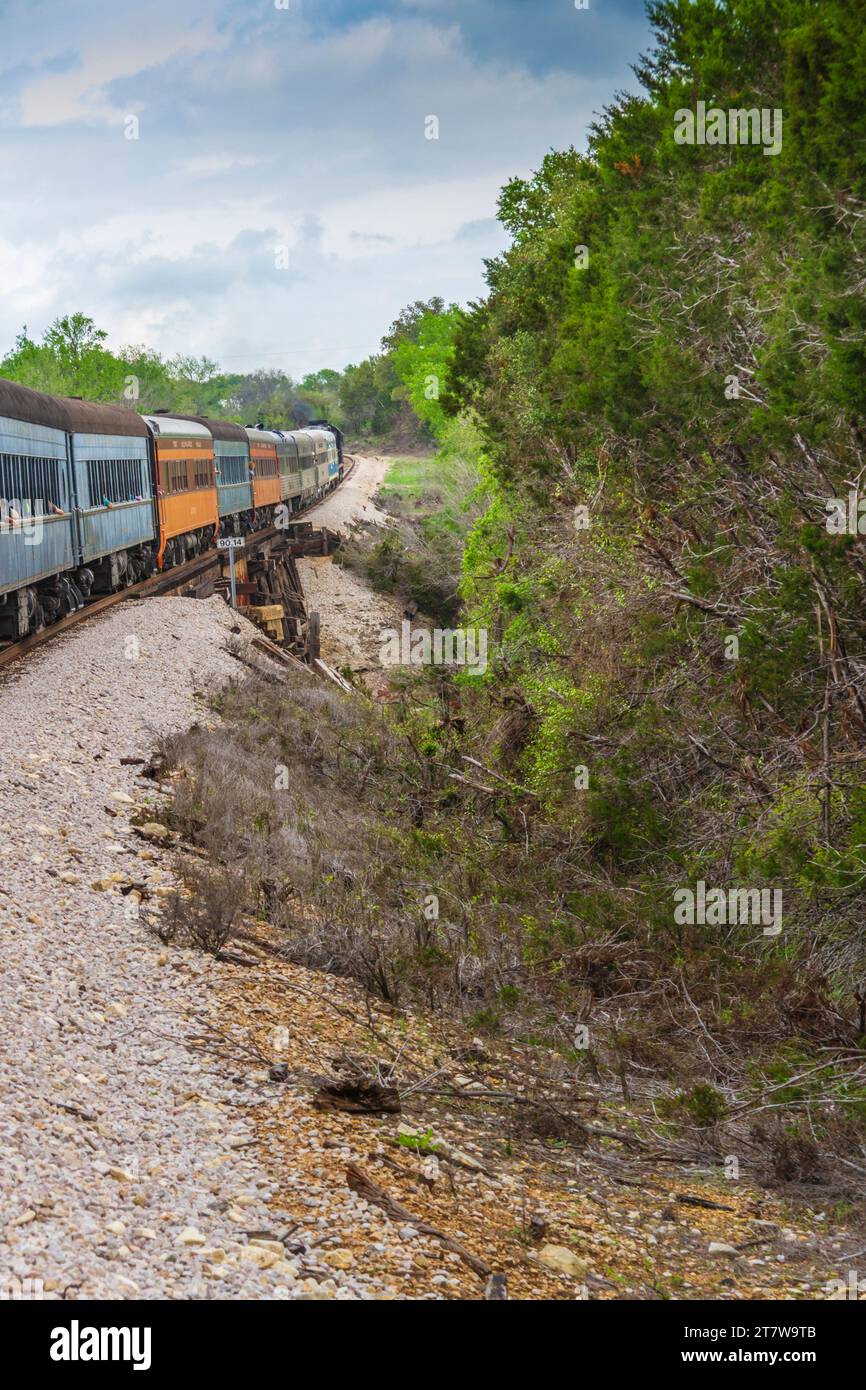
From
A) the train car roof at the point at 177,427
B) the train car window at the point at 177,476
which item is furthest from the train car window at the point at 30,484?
the train car window at the point at 177,476

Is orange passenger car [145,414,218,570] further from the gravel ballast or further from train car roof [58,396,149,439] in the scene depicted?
the gravel ballast

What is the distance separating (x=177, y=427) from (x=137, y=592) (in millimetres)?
6103

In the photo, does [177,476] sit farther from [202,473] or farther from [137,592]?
[137,592]

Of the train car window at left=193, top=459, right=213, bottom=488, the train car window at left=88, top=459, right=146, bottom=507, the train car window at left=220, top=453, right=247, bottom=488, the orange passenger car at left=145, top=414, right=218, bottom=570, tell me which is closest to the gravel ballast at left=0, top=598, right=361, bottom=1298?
the train car window at left=88, top=459, right=146, bottom=507

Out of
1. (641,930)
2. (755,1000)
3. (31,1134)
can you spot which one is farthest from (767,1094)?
(31,1134)

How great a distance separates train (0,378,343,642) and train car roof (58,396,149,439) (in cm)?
3

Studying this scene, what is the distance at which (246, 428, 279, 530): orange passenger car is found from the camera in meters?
40.5

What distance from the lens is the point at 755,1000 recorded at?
895 centimetres

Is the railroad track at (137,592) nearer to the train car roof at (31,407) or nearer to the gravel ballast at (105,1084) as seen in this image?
the train car roof at (31,407)

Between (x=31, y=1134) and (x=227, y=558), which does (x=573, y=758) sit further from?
(x=227, y=558)

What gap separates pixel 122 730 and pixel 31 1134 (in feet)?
31.0

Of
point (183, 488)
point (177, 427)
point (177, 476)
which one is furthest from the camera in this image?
point (183, 488)

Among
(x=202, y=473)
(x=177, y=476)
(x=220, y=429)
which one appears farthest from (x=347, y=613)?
(x=177, y=476)

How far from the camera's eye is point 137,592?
2453 cm
